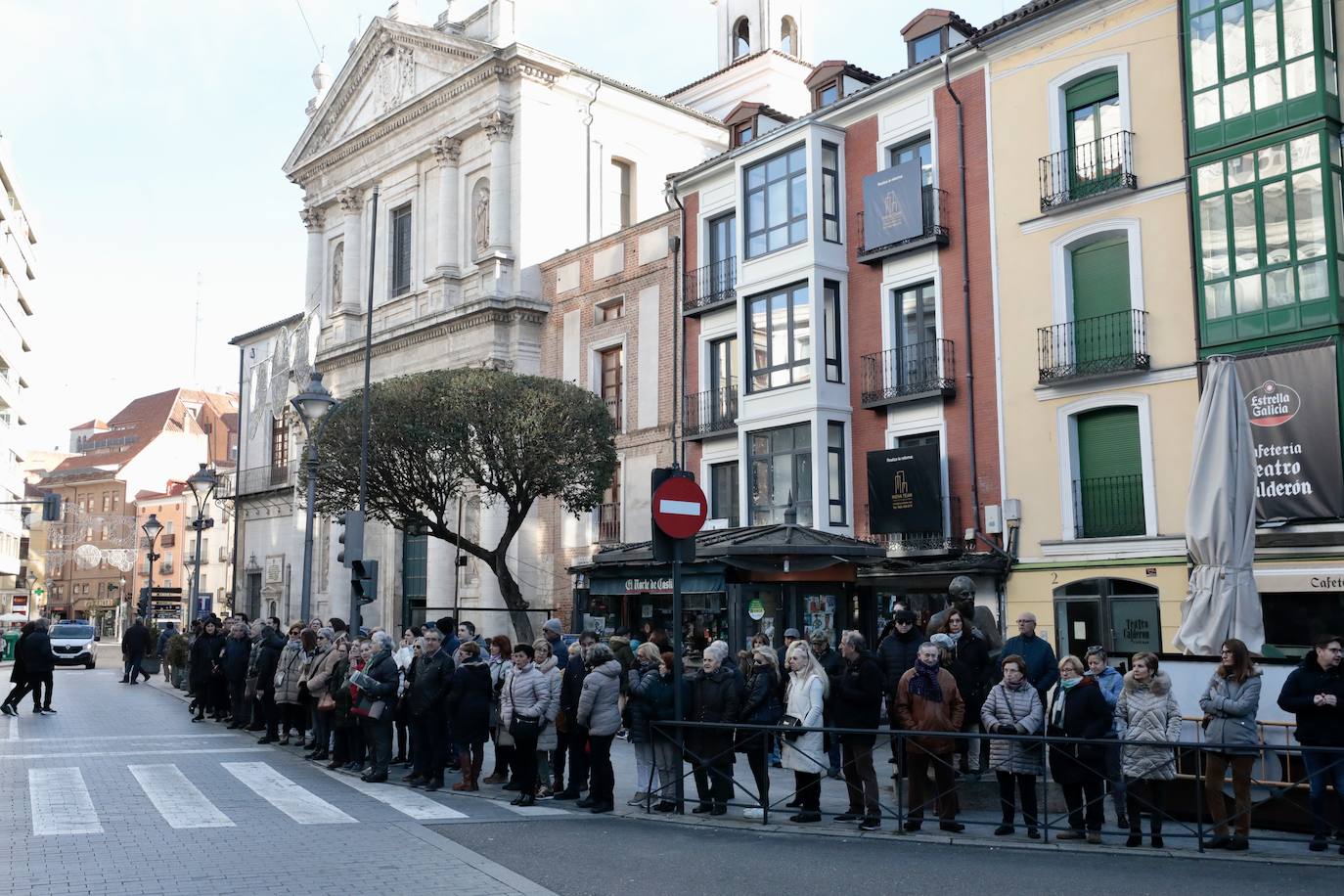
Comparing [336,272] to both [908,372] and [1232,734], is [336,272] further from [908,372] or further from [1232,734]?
[1232,734]

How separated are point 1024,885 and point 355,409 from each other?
74.3 ft

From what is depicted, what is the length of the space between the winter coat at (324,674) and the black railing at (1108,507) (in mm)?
12469

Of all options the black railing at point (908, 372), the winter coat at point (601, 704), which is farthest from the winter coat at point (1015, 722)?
the black railing at point (908, 372)

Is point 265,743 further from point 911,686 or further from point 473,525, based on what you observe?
point 473,525

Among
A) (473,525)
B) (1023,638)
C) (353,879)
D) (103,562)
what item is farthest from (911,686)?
(103,562)

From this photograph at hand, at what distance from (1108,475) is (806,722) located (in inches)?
466

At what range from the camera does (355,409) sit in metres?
28.8

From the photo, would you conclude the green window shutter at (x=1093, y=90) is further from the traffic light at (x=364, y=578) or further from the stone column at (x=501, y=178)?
the stone column at (x=501, y=178)

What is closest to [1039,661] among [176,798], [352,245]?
[176,798]

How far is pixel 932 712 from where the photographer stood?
10742 mm

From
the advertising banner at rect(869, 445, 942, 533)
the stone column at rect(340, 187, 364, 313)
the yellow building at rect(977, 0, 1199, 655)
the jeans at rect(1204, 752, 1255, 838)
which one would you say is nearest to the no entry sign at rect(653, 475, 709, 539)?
the jeans at rect(1204, 752, 1255, 838)

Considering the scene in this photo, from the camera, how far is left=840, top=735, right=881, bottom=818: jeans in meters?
10.9

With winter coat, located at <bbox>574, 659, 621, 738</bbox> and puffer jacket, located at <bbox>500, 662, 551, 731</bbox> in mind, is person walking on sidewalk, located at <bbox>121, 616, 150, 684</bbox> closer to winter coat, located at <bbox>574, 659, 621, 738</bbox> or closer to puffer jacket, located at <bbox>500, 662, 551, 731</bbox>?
puffer jacket, located at <bbox>500, 662, 551, 731</bbox>

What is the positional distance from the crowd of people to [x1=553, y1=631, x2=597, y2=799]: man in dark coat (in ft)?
0.07
